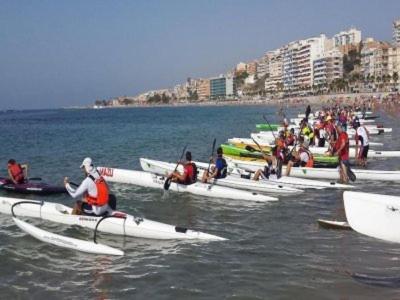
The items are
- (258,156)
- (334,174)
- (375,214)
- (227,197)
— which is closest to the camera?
(375,214)

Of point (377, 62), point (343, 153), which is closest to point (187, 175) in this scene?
point (343, 153)

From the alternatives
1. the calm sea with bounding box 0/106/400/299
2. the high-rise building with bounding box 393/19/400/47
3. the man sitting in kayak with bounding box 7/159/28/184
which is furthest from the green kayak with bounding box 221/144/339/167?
the high-rise building with bounding box 393/19/400/47

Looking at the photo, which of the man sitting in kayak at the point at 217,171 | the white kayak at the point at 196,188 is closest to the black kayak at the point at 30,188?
the white kayak at the point at 196,188

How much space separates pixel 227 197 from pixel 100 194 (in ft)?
16.5

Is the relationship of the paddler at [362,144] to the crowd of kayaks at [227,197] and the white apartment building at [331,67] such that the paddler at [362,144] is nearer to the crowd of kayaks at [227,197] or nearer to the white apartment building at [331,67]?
the crowd of kayaks at [227,197]

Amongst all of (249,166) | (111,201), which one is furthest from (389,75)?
(111,201)

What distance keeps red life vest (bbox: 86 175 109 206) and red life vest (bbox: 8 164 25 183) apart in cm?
604

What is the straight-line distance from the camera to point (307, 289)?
25.9 ft

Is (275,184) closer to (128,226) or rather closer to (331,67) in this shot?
(128,226)

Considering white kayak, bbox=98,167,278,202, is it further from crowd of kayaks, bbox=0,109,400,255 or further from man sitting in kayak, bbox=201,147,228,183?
man sitting in kayak, bbox=201,147,228,183

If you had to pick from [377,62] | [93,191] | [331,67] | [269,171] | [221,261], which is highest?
[331,67]

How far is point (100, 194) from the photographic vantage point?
35.8ft

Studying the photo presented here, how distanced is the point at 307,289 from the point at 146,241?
402 centimetres

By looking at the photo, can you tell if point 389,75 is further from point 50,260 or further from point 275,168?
point 50,260
